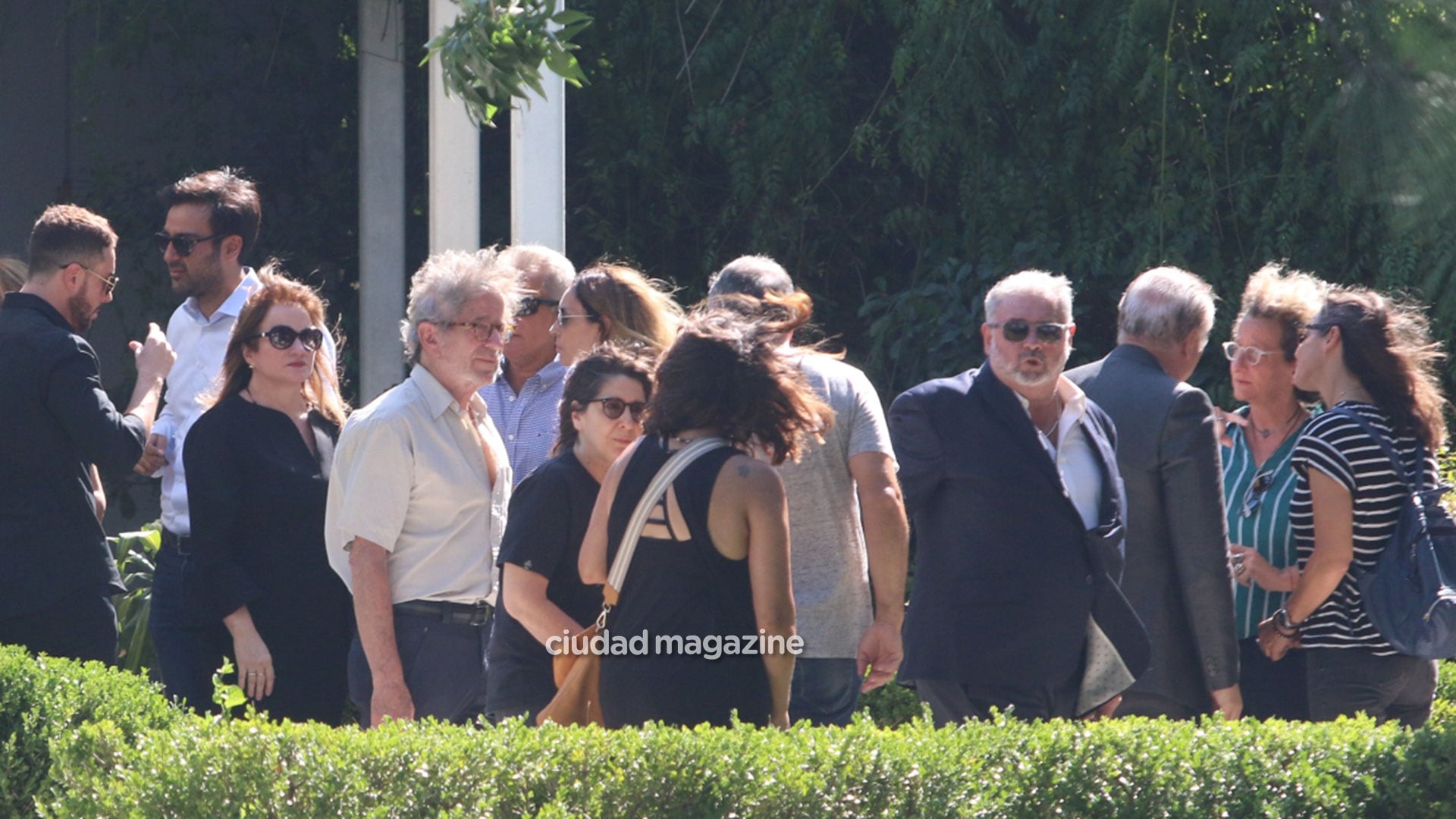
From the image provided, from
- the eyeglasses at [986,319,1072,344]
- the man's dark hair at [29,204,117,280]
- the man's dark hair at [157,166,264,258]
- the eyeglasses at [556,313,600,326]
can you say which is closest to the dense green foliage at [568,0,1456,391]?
the eyeglasses at [986,319,1072,344]

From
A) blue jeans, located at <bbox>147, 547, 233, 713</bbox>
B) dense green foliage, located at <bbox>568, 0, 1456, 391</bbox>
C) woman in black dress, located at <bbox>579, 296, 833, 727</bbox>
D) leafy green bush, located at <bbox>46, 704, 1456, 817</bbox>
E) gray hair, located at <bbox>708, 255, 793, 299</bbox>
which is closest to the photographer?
leafy green bush, located at <bbox>46, 704, 1456, 817</bbox>

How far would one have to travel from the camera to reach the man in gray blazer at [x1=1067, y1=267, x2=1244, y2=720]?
→ 402 centimetres

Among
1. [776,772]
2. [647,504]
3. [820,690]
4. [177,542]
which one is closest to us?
[776,772]

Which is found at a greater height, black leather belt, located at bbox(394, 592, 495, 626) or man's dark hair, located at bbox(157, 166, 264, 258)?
man's dark hair, located at bbox(157, 166, 264, 258)

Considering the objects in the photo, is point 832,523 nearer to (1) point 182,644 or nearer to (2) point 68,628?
(1) point 182,644

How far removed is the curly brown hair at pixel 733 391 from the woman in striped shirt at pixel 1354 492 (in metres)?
1.52

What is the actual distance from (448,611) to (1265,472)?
2281 mm

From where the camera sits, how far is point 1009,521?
3.79 meters

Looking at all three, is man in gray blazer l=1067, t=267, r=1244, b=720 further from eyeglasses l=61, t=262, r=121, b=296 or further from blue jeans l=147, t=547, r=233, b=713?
eyeglasses l=61, t=262, r=121, b=296

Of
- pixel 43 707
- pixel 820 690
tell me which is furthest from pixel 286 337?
pixel 820 690

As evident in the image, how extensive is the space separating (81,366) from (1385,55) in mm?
3316

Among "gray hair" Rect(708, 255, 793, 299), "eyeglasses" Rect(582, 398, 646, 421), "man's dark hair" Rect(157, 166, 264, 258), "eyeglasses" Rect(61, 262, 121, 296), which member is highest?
"man's dark hair" Rect(157, 166, 264, 258)

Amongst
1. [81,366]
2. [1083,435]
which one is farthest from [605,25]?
[1083,435]

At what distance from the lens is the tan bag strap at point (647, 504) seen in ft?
10.3
